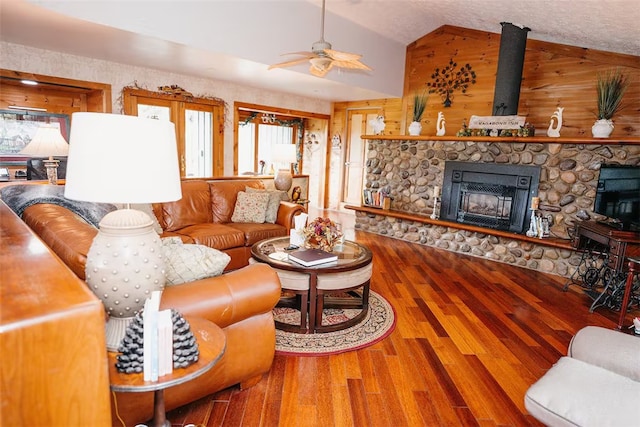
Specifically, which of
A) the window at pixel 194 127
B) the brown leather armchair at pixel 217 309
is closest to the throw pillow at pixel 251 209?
the window at pixel 194 127

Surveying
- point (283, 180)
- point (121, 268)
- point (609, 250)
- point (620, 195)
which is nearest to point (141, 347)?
point (121, 268)

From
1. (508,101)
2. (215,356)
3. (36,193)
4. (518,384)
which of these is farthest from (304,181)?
(215,356)

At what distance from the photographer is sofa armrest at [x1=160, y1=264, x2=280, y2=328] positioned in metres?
1.64

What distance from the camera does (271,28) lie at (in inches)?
175

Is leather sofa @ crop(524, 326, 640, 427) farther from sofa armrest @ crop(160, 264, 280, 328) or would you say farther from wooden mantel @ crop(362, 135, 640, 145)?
wooden mantel @ crop(362, 135, 640, 145)

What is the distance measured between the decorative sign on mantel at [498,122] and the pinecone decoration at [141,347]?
16.0 ft

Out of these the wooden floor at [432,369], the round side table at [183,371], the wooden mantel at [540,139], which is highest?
the wooden mantel at [540,139]

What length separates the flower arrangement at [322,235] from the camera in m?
2.97

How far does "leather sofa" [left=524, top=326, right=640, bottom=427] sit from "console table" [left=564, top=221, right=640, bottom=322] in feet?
5.57

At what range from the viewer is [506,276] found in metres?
4.38

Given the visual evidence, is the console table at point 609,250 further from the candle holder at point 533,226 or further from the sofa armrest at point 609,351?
the sofa armrest at point 609,351

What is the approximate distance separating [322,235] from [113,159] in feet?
6.16

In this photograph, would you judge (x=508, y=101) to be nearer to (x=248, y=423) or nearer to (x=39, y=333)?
(x=248, y=423)

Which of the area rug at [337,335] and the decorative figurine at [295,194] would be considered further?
the decorative figurine at [295,194]
